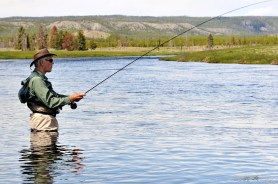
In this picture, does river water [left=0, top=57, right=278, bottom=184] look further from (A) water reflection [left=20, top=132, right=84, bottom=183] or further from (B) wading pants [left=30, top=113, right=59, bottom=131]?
(B) wading pants [left=30, top=113, right=59, bottom=131]

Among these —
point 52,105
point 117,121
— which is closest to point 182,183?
point 52,105

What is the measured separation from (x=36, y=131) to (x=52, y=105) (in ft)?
4.52

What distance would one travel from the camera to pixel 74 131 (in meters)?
17.6

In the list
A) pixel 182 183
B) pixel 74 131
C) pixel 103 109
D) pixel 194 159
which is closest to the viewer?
pixel 182 183

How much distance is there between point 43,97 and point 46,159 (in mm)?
1515

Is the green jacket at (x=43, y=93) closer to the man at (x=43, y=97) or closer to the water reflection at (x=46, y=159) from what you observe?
the man at (x=43, y=97)

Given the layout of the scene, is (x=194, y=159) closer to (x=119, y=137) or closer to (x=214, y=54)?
(x=119, y=137)

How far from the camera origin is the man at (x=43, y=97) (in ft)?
44.4

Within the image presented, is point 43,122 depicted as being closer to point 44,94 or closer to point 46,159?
point 44,94

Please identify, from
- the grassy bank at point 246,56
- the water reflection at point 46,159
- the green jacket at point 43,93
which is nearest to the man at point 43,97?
the green jacket at point 43,93

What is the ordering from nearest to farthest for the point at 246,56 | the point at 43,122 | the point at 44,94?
the point at 44,94 → the point at 43,122 → the point at 246,56

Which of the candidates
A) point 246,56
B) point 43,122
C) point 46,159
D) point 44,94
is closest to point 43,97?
point 44,94

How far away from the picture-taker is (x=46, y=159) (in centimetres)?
1257

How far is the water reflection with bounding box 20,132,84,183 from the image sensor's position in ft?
36.0
